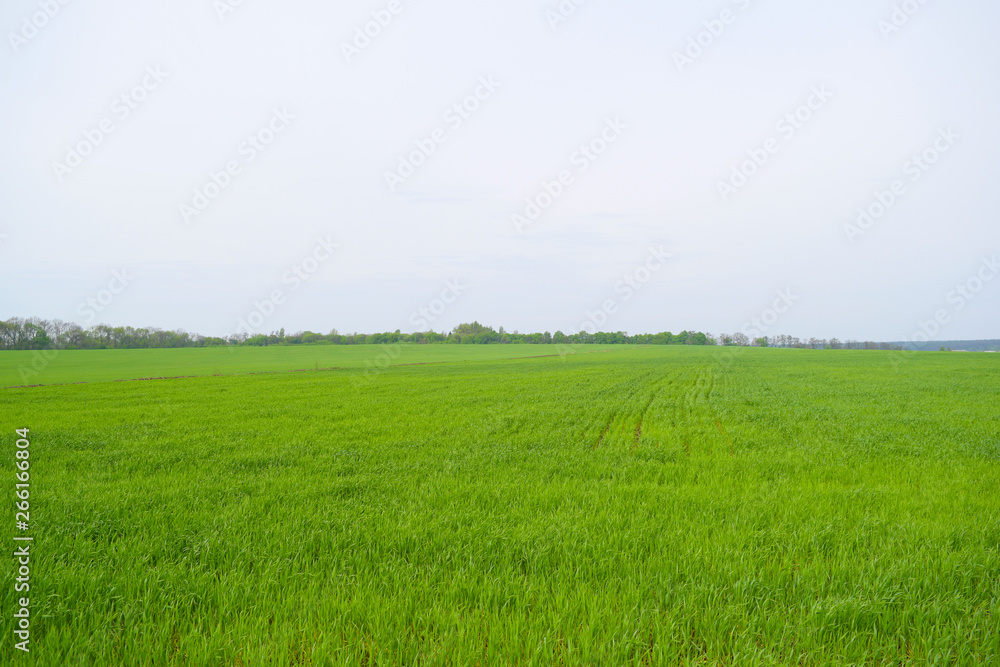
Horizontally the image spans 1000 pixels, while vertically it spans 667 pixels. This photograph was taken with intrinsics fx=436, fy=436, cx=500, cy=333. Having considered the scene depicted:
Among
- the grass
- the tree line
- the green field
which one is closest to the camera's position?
the green field

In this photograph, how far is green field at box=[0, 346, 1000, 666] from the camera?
11.5ft

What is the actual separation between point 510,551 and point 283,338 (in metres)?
143

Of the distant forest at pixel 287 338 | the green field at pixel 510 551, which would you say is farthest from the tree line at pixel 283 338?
the green field at pixel 510 551

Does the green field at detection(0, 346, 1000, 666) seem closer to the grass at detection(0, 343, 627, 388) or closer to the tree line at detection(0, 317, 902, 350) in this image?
the grass at detection(0, 343, 627, 388)

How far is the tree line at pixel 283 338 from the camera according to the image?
9012 centimetres

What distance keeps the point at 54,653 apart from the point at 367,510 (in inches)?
132

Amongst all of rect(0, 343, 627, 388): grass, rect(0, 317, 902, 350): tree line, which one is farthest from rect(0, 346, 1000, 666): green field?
rect(0, 317, 902, 350): tree line

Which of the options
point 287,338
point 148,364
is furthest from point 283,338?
point 148,364

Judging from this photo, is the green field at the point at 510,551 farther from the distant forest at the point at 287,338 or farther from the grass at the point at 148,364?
the distant forest at the point at 287,338

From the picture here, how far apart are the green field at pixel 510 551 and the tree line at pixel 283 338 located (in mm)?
115821

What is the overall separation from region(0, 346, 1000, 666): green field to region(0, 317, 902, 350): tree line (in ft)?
380

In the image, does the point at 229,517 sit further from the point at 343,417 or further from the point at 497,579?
the point at 343,417

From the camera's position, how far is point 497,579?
169 inches

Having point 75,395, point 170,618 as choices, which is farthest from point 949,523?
point 75,395
